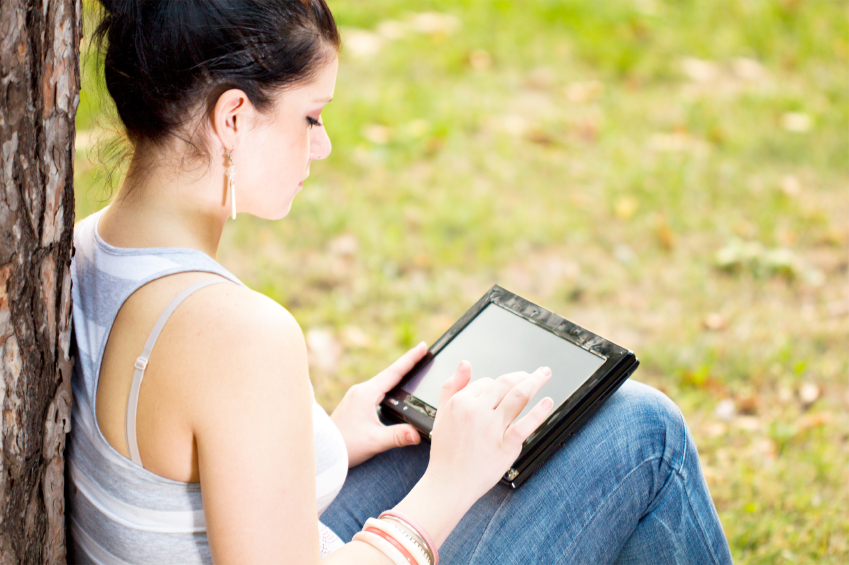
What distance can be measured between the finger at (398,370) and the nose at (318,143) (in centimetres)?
44

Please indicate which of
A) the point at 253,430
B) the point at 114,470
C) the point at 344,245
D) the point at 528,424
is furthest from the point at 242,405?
the point at 344,245

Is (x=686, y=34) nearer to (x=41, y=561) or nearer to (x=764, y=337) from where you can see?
(x=764, y=337)

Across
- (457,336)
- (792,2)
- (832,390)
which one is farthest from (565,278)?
(792,2)

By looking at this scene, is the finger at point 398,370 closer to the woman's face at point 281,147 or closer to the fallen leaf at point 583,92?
the woman's face at point 281,147

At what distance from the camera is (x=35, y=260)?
1.06 metres

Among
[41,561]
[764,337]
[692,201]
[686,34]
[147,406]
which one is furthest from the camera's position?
[686,34]

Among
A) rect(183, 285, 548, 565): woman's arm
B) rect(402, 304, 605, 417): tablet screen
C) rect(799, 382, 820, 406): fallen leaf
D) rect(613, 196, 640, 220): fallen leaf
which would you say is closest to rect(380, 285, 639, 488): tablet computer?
rect(402, 304, 605, 417): tablet screen

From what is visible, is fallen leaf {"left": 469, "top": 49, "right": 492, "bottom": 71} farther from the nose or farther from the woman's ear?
the woman's ear

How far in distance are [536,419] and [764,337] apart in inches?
67.8

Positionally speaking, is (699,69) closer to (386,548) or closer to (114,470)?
(386,548)

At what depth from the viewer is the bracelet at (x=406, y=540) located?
45.8 inches

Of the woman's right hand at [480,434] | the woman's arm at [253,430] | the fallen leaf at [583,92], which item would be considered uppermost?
the woman's arm at [253,430]

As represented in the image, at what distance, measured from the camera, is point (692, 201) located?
10.8 feet

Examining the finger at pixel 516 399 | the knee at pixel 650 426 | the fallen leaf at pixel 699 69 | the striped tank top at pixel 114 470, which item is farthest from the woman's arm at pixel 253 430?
the fallen leaf at pixel 699 69
